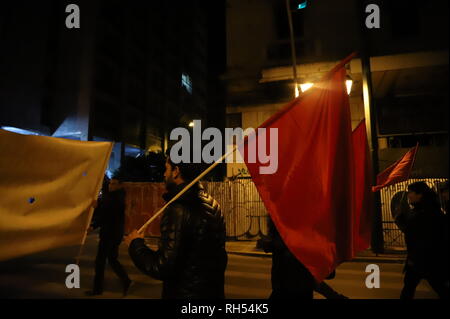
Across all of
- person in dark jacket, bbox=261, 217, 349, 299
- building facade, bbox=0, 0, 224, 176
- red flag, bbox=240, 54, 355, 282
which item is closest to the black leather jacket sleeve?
red flag, bbox=240, 54, 355, 282

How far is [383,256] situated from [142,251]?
28.9 ft

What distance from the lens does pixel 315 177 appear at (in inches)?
98.5

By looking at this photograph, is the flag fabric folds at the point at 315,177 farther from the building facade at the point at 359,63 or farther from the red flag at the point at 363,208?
the building facade at the point at 359,63

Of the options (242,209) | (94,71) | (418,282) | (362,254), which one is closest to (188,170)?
(418,282)

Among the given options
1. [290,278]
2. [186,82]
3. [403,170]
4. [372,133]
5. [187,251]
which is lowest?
[290,278]

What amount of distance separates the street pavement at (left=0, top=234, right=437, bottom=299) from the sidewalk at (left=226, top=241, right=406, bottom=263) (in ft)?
0.28

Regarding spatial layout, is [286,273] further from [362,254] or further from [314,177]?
[362,254]

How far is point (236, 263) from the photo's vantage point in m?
8.02

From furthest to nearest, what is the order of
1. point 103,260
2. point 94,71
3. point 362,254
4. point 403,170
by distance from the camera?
point 94,71
point 362,254
point 403,170
point 103,260

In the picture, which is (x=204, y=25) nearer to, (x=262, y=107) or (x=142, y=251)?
(x=262, y=107)

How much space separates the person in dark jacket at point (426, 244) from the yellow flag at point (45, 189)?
3912 millimetres

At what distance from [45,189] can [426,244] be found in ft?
14.2

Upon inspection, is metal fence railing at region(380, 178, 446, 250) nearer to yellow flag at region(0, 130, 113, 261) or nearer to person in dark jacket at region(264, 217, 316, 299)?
person in dark jacket at region(264, 217, 316, 299)

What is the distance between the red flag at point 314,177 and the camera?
236cm
